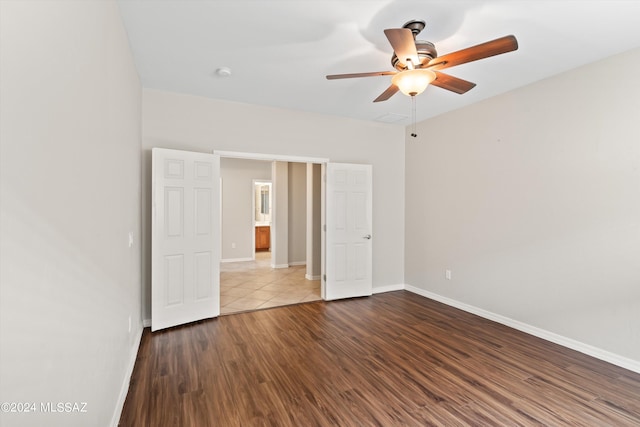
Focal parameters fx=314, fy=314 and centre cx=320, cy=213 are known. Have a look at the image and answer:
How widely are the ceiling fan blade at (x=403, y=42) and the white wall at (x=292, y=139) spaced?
2515 mm

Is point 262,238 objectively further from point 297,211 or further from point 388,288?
point 388,288

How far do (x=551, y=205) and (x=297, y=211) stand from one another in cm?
497

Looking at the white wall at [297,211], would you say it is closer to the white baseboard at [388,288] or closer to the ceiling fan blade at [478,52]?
the white baseboard at [388,288]

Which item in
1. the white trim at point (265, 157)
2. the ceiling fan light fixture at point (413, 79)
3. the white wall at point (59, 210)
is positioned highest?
the ceiling fan light fixture at point (413, 79)

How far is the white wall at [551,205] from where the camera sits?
9.22 feet

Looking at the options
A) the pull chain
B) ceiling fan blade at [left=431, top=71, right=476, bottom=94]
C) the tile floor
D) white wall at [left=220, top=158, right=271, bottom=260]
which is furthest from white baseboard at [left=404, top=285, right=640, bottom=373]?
white wall at [left=220, top=158, right=271, bottom=260]

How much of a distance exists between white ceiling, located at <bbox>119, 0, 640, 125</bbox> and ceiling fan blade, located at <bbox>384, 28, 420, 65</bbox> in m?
0.36

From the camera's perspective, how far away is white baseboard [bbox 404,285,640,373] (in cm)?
278

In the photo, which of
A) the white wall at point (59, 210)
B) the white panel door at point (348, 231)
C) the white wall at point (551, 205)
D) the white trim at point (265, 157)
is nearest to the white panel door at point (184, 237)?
the white trim at point (265, 157)

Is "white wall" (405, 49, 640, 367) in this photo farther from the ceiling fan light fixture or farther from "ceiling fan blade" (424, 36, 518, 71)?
the ceiling fan light fixture

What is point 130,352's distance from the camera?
2.65 m

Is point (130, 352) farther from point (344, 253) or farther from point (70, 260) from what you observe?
point (344, 253)

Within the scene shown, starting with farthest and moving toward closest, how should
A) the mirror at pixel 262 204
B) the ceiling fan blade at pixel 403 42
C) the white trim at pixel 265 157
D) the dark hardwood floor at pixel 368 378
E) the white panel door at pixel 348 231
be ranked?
the mirror at pixel 262 204, the white panel door at pixel 348 231, the white trim at pixel 265 157, the dark hardwood floor at pixel 368 378, the ceiling fan blade at pixel 403 42

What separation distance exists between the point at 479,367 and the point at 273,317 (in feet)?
7.62
